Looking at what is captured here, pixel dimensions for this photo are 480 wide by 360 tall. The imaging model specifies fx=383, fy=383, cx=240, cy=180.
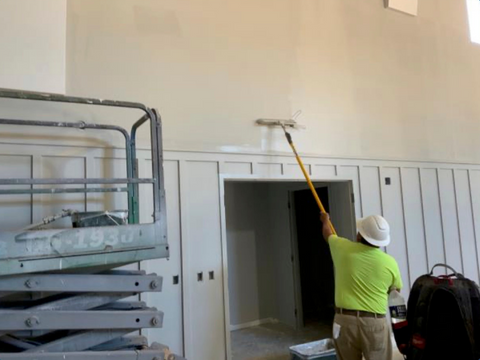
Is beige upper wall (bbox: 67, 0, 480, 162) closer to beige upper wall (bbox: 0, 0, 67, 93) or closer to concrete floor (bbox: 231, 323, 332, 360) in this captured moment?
beige upper wall (bbox: 0, 0, 67, 93)

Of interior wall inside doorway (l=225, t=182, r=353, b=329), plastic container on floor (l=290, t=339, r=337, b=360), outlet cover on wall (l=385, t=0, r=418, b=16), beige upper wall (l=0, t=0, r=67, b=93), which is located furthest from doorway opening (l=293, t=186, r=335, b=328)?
beige upper wall (l=0, t=0, r=67, b=93)

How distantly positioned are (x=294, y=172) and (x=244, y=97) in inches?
37.9

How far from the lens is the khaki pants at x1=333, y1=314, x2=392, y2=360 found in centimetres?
285

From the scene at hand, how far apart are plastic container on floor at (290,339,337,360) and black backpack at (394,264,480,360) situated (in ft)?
4.31

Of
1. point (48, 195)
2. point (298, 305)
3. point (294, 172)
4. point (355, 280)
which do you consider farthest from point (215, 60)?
point (298, 305)

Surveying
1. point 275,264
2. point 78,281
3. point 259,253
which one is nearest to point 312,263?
point 275,264

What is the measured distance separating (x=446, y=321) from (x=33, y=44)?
3435mm

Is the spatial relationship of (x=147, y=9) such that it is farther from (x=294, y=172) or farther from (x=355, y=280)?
(x=355, y=280)

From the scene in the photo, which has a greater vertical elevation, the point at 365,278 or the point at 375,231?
the point at 375,231

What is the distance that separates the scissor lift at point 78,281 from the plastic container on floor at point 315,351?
→ 1836 millimetres

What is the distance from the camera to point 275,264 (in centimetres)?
595

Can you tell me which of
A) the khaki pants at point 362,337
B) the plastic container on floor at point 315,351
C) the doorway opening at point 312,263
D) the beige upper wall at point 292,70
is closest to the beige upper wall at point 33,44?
the beige upper wall at point 292,70

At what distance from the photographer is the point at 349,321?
2.89 m

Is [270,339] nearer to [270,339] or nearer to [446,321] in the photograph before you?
[270,339]
